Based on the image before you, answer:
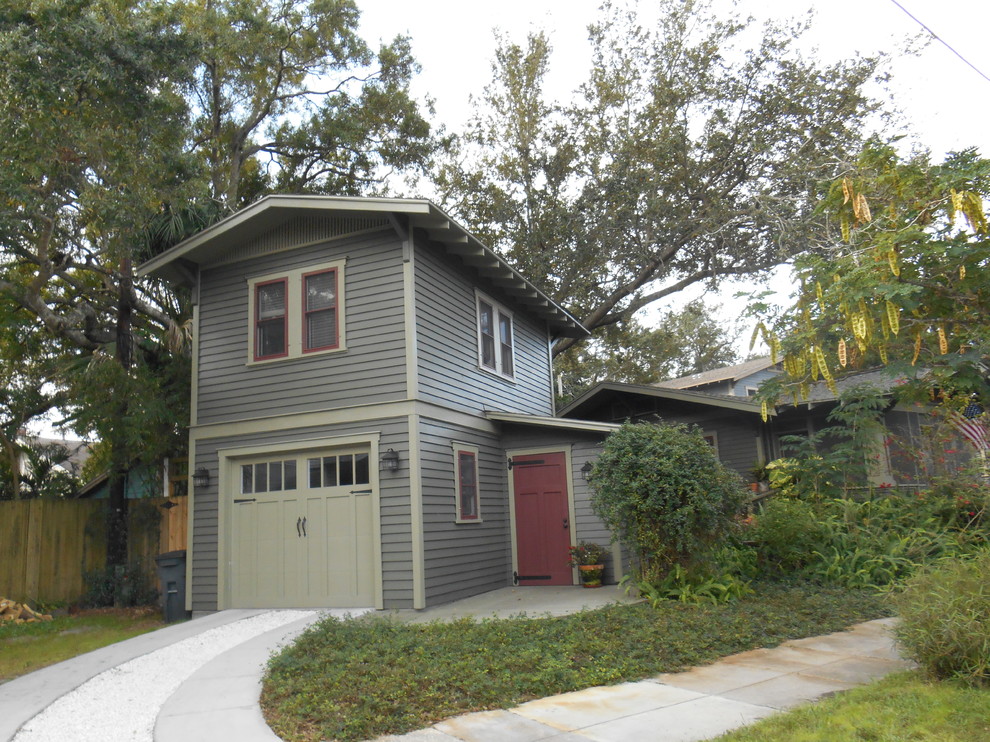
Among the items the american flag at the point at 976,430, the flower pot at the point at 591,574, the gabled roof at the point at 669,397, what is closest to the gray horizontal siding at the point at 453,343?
the gabled roof at the point at 669,397

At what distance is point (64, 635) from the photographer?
34.3 ft

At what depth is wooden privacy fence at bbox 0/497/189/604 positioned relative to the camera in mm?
12641

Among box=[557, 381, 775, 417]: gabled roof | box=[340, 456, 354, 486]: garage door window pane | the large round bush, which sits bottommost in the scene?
the large round bush

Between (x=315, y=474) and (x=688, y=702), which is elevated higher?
(x=315, y=474)

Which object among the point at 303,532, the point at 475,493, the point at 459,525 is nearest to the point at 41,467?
the point at 303,532

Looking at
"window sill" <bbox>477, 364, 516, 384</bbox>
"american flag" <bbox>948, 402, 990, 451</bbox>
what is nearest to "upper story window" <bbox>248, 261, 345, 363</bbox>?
"window sill" <bbox>477, 364, 516, 384</bbox>

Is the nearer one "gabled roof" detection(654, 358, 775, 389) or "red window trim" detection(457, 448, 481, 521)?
"red window trim" detection(457, 448, 481, 521)

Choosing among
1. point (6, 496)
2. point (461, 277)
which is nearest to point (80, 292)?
point (6, 496)

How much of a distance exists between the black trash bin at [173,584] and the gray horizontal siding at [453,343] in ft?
14.0

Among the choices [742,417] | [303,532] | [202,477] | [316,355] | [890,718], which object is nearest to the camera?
[890,718]

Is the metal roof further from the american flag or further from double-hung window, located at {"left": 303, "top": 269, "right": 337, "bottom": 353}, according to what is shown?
double-hung window, located at {"left": 303, "top": 269, "right": 337, "bottom": 353}

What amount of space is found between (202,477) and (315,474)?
5.86 ft

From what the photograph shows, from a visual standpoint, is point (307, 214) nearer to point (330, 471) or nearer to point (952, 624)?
point (330, 471)

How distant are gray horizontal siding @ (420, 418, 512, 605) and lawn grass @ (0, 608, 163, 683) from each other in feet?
12.7
